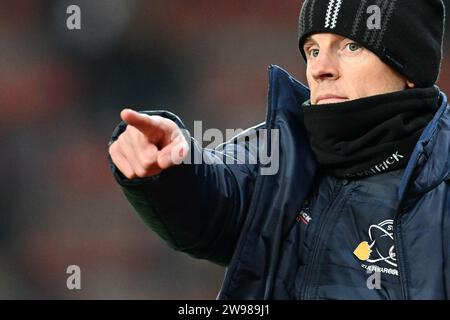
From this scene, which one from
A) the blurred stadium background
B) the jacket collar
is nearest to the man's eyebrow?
the jacket collar

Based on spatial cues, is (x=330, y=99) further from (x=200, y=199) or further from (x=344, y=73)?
(x=200, y=199)

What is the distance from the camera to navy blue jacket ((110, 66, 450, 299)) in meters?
1.30

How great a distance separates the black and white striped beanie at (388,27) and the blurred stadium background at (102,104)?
1.78 m

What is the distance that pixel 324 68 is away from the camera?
→ 1456 mm

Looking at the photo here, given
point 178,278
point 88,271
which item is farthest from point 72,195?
point 178,278

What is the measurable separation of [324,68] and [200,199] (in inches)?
12.4

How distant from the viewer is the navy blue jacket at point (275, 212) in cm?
130

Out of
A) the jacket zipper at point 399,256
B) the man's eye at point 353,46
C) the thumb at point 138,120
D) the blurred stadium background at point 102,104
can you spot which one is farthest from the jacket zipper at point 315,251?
the blurred stadium background at point 102,104

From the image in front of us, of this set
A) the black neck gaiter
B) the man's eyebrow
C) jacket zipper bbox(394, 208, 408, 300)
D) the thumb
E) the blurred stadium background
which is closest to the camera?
the thumb

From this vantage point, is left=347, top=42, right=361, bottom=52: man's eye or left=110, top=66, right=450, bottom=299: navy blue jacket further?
left=347, top=42, right=361, bottom=52: man's eye

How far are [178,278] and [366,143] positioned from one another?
183cm

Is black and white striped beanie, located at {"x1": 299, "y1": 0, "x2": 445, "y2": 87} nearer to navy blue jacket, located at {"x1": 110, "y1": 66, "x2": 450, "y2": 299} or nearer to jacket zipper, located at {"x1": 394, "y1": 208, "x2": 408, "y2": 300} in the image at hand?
navy blue jacket, located at {"x1": 110, "y1": 66, "x2": 450, "y2": 299}

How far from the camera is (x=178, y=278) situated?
317 centimetres

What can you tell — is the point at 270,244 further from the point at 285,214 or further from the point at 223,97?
the point at 223,97
